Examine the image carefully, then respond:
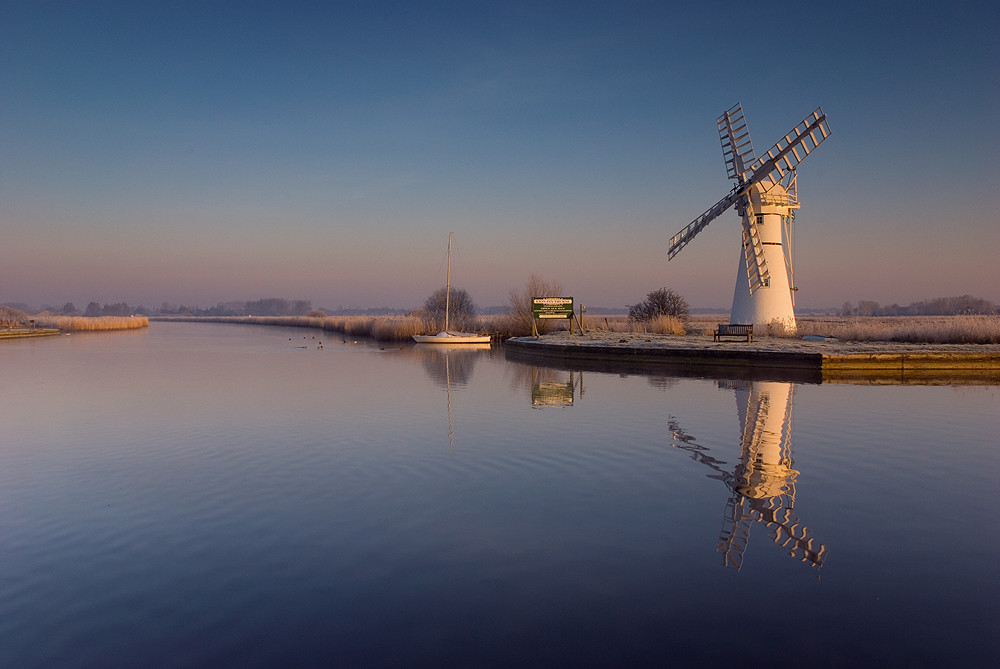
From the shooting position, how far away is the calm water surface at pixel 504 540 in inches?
150

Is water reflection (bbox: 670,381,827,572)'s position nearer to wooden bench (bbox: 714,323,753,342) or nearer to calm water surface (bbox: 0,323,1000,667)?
calm water surface (bbox: 0,323,1000,667)

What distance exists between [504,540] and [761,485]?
119 inches

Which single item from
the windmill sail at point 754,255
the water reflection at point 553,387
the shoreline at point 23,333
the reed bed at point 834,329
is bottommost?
the shoreline at point 23,333

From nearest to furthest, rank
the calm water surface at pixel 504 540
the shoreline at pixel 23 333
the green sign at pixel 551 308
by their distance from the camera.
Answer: the calm water surface at pixel 504 540 < the green sign at pixel 551 308 < the shoreline at pixel 23 333

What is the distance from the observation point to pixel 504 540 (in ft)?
17.8

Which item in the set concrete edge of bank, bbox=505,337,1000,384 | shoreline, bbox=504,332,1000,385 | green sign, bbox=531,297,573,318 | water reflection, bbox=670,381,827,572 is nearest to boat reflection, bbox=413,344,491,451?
water reflection, bbox=670,381,827,572

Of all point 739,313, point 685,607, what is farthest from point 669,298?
point 685,607

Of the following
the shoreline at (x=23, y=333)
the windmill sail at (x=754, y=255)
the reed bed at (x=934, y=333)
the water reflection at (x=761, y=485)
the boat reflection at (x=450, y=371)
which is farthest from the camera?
the shoreline at (x=23, y=333)

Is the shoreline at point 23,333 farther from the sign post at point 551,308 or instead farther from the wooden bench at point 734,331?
the wooden bench at point 734,331

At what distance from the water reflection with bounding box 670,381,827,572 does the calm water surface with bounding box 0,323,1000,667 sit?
0.12 ft

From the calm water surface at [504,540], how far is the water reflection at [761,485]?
0.04 meters

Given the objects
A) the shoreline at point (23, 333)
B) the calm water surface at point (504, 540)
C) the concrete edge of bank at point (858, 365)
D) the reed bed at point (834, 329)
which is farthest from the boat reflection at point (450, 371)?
the shoreline at point (23, 333)

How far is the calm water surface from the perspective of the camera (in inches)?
150

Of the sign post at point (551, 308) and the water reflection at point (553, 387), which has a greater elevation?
the sign post at point (551, 308)
